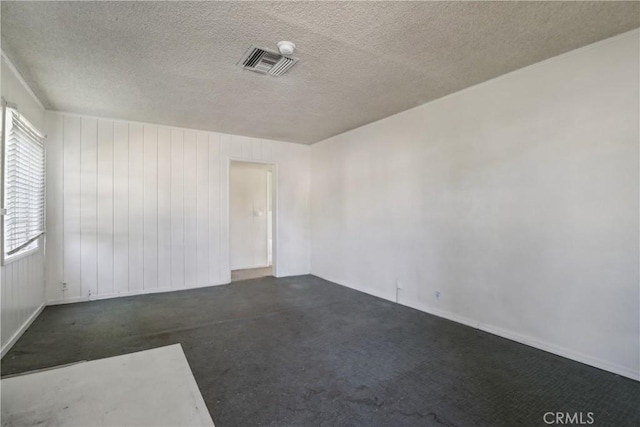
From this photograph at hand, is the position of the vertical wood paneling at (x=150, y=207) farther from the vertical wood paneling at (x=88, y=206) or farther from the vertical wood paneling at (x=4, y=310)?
the vertical wood paneling at (x=4, y=310)

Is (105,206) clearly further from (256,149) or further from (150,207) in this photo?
(256,149)

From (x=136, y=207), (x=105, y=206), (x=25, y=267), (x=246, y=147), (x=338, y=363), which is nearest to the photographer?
(x=338, y=363)

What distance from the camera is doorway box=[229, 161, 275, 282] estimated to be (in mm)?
6906

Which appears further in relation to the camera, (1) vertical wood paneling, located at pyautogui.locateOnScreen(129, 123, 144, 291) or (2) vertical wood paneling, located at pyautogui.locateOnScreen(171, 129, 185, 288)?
(2) vertical wood paneling, located at pyautogui.locateOnScreen(171, 129, 185, 288)

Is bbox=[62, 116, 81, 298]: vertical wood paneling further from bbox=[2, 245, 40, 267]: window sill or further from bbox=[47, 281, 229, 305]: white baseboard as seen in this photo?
bbox=[2, 245, 40, 267]: window sill

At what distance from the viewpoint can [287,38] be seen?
2.40 metres

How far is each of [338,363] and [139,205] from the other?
151 inches

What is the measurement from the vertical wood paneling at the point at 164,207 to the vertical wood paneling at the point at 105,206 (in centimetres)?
62

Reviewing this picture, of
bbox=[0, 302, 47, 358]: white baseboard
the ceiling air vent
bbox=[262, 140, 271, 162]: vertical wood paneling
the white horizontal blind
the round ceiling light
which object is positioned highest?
the ceiling air vent

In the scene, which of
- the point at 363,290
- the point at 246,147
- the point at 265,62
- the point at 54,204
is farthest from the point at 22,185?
the point at 363,290

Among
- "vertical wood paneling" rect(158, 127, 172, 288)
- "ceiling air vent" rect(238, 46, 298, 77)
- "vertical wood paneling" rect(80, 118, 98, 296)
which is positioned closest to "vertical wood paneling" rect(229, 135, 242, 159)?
"vertical wood paneling" rect(158, 127, 172, 288)

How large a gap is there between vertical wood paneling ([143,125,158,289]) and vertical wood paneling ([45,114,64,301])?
999mm

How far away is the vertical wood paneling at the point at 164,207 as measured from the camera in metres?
4.81

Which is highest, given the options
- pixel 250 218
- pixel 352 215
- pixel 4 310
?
pixel 352 215
